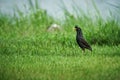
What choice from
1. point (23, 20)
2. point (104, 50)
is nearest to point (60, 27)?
point (23, 20)

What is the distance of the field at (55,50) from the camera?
820 cm

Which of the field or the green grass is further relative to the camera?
the field

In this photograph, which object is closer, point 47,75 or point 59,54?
point 47,75

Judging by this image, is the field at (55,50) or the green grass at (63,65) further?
the field at (55,50)

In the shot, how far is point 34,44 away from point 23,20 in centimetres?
274

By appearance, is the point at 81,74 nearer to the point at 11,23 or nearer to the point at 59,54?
the point at 59,54

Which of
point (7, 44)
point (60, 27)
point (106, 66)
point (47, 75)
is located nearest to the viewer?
point (47, 75)

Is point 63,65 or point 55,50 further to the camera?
point 55,50

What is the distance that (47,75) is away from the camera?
8.05m

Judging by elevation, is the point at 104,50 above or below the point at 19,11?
below

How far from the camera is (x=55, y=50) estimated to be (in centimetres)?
1050

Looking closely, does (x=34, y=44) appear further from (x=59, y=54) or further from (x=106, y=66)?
(x=106, y=66)

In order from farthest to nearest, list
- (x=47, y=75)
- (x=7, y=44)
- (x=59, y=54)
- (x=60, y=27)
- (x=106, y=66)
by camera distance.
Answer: (x=60, y=27), (x=7, y=44), (x=59, y=54), (x=106, y=66), (x=47, y=75)

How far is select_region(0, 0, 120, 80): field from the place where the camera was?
8195 millimetres
